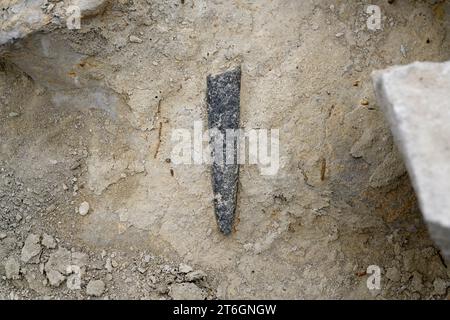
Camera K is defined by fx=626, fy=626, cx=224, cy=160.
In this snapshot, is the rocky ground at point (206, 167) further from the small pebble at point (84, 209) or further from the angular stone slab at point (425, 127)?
the angular stone slab at point (425, 127)

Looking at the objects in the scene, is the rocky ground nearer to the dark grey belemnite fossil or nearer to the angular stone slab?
the dark grey belemnite fossil

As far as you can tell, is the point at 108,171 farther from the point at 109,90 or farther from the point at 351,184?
the point at 351,184

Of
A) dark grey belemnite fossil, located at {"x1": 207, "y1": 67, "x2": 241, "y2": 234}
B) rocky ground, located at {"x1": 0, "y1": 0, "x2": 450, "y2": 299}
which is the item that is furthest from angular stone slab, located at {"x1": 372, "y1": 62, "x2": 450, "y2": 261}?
dark grey belemnite fossil, located at {"x1": 207, "y1": 67, "x2": 241, "y2": 234}

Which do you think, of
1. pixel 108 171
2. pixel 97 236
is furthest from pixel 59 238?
pixel 108 171

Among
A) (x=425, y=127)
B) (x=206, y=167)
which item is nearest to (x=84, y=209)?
(x=206, y=167)

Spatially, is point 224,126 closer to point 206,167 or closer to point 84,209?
point 206,167

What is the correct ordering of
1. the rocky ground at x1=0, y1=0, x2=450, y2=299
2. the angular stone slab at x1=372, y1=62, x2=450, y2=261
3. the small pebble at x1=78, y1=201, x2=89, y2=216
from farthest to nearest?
the small pebble at x1=78, y1=201, x2=89, y2=216 → the rocky ground at x1=0, y1=0, x2=450, y2=299 → the angular stone slab at x1=372, y1=62, x2=450, y2=261
